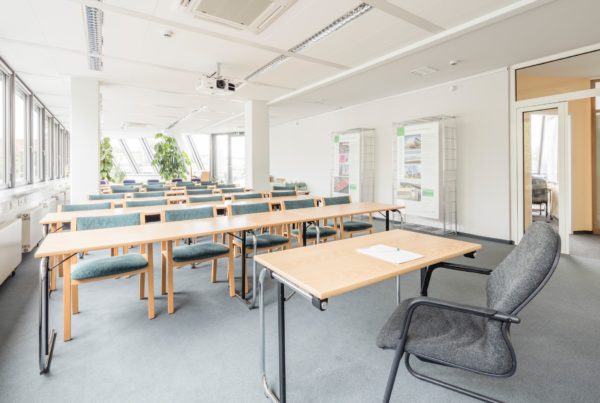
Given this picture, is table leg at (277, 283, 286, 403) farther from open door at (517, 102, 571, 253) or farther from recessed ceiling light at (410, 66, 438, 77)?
recessed ceiling light at (410, 66, 438, 77)

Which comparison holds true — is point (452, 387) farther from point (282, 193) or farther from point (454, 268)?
point (282, 193)

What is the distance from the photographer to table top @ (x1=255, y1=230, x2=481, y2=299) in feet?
5.09

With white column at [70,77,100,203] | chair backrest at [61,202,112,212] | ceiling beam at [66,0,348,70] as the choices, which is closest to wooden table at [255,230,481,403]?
chair backrest at [61,202,112,212]

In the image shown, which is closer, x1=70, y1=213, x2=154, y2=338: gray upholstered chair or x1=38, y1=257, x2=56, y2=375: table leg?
x1=38, y1=257, x2=56, y2=375: table leg

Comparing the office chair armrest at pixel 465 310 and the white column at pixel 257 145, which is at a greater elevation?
the white column at pixel 257 145

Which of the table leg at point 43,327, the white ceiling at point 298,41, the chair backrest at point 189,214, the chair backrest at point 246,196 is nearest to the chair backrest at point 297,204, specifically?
the chair backrest at point 189,214

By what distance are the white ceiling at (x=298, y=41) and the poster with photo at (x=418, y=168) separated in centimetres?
94

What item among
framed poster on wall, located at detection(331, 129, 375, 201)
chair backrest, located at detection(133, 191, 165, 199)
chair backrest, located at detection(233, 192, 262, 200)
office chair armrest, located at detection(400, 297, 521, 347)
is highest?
framed poster on wall, located at detection(331, 129, 375, 201)

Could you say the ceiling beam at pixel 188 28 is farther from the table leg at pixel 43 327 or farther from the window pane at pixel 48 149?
the window pane at pixel 48 149

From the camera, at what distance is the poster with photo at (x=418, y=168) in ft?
20.0

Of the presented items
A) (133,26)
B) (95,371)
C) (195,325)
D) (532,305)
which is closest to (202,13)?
(133,26)

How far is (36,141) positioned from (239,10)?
6789 millimetres

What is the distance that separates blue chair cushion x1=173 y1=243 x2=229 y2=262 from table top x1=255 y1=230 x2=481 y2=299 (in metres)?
1.27

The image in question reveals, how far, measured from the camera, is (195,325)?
266 cm
